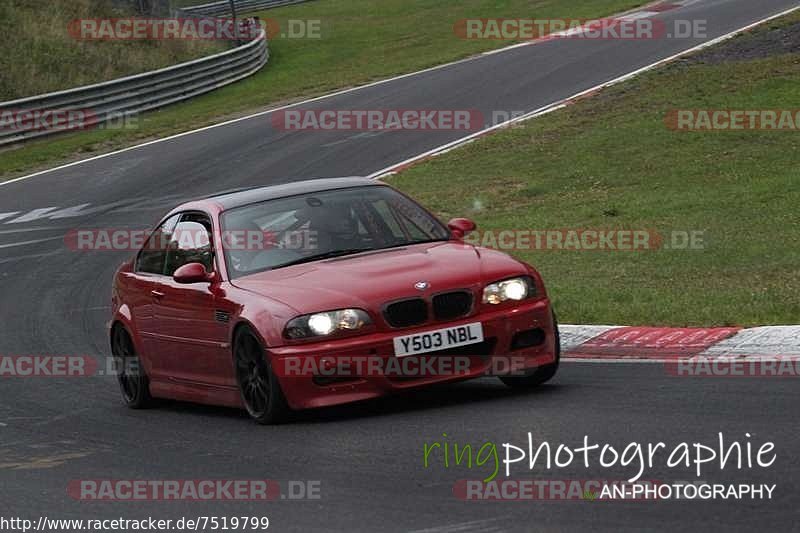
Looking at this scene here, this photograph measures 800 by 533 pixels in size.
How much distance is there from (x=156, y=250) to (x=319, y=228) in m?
1.66

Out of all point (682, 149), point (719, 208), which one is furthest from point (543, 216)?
point (682, 149)

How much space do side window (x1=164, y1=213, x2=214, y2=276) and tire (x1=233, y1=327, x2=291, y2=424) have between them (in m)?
0.88

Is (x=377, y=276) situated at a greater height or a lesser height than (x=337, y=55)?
greater

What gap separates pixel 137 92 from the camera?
34.0 m

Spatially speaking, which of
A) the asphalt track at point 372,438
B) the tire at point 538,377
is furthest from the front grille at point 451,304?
the tire at point 538,377

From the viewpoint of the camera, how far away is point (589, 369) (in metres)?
10.0

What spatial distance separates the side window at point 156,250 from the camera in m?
10.8

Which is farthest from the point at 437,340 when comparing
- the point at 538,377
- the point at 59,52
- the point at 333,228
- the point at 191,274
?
the point at 59,52

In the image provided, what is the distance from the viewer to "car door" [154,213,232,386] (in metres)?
9.49

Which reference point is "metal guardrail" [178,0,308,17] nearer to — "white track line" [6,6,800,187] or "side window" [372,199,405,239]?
Answer: "white track line" [6,6,800,187]

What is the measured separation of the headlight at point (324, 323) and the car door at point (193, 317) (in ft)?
2.46

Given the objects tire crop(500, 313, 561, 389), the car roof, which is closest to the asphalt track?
tire crop(500, 313, 561, 389)

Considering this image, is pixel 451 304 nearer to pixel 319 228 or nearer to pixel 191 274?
pixel 319 228

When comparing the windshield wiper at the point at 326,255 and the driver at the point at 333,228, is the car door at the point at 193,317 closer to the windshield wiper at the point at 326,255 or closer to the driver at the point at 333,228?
the windshield wiper at the point at 326,255
